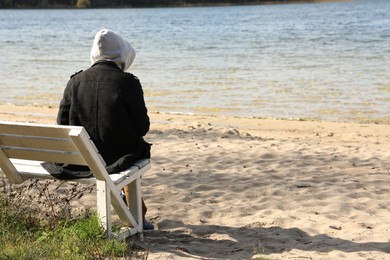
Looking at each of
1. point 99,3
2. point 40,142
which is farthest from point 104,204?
point 99,3

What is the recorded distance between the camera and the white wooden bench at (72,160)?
500cm

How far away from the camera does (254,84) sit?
1953 centimetres

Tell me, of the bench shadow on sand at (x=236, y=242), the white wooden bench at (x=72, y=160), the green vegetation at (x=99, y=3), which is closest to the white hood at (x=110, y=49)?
the white wooden bench at (x=72, y=160)

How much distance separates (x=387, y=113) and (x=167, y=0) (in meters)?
99.7

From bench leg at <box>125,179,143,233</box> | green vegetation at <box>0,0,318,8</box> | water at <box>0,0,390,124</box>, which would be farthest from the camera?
green vegetation at <box>0,0,318,8</box>

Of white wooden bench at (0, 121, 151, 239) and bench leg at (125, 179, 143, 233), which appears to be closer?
white wooden bench at (0, 121, 151, 239)

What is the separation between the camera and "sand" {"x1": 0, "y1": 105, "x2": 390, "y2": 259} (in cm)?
553

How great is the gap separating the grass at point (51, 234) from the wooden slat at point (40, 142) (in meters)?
0.55

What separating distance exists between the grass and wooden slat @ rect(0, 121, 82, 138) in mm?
669

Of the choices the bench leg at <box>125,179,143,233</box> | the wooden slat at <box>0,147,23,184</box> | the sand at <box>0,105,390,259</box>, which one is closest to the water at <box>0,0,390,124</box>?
the sand at <box>0,105,390,259</box>

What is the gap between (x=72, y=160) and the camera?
516 cm

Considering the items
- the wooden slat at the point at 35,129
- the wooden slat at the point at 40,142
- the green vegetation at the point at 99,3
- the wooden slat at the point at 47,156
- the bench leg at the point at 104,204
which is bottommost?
the green vegetation at the point at 99,3

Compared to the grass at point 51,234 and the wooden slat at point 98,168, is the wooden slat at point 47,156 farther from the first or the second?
the grass at point 51,234

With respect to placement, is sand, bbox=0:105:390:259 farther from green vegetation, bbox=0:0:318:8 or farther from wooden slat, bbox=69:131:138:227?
green vegetation, bbox=0:0:318:8
